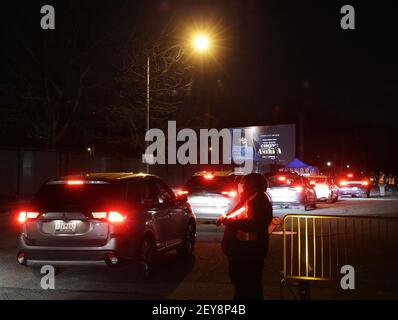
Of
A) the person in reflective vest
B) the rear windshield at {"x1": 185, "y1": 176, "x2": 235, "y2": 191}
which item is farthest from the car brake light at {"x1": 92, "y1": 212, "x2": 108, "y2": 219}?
the rear windshield at {"x1": 185, "y1": 176, "x2": 235, "y2": 191}

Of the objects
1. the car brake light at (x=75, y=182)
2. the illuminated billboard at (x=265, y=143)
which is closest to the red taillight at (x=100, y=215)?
the car brake light at (x=75, y=182)

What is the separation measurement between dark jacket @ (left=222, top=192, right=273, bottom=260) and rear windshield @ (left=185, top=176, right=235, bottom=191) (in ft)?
36.6

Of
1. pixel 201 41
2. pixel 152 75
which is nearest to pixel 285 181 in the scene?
pixel 201 41

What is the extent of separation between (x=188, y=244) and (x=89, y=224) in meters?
3.32

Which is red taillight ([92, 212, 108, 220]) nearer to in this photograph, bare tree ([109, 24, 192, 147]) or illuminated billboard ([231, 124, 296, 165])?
bare tree ([109, 24, 192, 147])

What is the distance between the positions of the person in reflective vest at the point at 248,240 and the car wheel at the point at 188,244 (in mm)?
5288

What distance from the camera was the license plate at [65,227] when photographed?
917cm

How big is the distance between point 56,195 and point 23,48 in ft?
84.2

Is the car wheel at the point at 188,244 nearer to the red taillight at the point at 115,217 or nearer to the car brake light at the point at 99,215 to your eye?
the red taillight at the point at 115,217

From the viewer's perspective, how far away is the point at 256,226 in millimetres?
6418

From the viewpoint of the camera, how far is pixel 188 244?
39.6 ft

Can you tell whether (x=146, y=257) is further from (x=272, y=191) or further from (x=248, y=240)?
(x=272, y=191)
